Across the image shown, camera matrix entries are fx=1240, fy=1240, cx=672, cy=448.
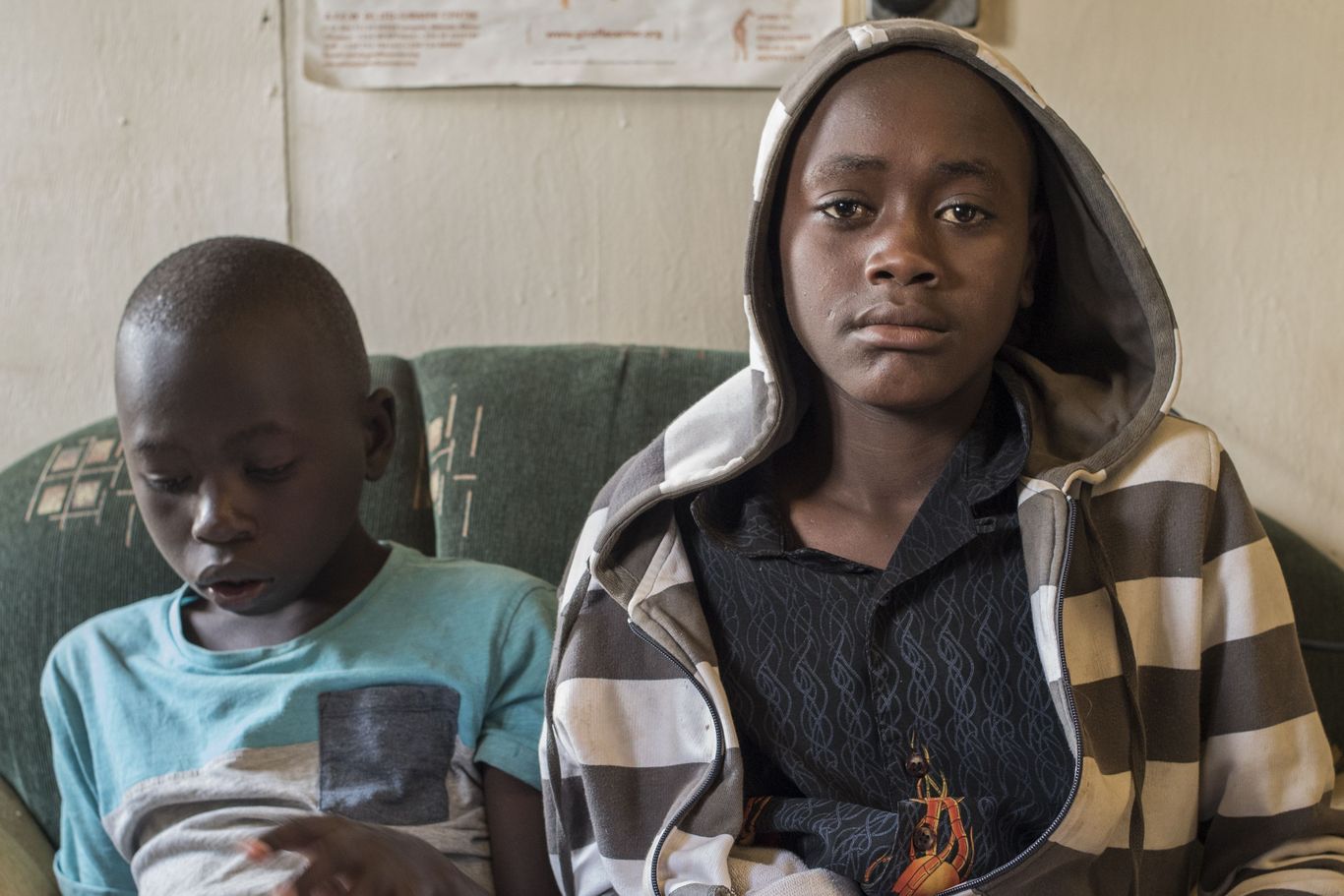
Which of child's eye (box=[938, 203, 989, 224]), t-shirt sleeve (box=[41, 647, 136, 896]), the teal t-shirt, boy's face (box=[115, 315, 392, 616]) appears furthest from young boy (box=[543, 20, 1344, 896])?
t-shirt sleeve (box=[41, 647, 136, 896])

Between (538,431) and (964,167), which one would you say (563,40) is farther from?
(964,167)

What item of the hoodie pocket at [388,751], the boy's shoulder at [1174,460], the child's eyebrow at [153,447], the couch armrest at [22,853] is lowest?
the couch armrest at [22,853]

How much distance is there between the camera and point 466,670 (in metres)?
1.23

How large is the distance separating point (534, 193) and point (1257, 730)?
1146 millimetres

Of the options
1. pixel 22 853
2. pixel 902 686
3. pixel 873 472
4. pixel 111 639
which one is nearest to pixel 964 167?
pixel 873 472

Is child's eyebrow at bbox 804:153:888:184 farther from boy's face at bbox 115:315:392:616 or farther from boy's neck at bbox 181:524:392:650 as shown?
boy's neck at bbox 181:524:392:650

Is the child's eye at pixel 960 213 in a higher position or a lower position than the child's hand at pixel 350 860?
higher

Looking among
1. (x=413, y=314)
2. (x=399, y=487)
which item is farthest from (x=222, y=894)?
(x=413, y=314)

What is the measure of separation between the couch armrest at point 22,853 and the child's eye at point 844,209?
1029 mm

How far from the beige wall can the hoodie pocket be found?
2.22 ft

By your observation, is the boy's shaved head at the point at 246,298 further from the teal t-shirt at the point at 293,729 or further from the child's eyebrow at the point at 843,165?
the child's eyebrow at the point at 843,165

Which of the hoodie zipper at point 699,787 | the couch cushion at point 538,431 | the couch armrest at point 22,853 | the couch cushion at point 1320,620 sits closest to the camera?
the hoodie zipper at point 699,787

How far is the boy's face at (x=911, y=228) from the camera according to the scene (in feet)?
3.26

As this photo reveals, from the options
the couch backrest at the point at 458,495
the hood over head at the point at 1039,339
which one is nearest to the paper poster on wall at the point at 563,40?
the couch backrest at the point at 458,495
